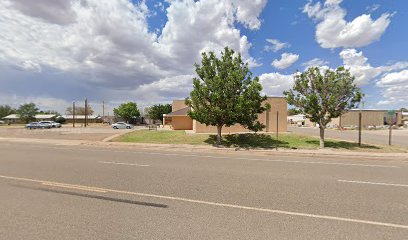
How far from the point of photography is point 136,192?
20.8 ft

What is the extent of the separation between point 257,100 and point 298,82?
3337 mm

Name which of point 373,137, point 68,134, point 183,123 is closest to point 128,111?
point 183,123

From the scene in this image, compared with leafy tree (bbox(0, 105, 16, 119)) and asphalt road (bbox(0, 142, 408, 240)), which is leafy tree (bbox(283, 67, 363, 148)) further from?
leafy tree (bbox(0, 105, 16, 119))

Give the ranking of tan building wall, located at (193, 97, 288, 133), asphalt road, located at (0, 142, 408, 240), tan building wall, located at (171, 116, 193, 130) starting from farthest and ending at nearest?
tan building wall, located at (171, 116, 193, 130) → tan building wall, located at (193, 97, 288, 133) → asphalt road, located at (0, 142, 408, 240)

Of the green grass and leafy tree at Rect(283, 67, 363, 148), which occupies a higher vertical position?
leafy tree at Rect(283, 67, 363, 148)

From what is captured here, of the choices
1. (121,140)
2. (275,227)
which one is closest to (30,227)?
(275,227)

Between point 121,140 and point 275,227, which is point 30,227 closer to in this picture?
point 275,227

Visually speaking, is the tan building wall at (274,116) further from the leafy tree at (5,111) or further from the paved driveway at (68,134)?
the leafy tree at (5,111)

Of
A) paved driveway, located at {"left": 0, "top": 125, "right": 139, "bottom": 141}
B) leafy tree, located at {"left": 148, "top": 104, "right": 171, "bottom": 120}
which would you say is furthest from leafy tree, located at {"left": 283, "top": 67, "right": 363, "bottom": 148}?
leafy tree, located at {"left": 148, "top": 104, "right": 171, "bottom": 120}

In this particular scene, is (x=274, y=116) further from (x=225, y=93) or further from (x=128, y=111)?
(x=128, y=111)

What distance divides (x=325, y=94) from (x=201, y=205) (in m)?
16.1

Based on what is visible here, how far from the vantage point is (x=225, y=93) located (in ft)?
62.3

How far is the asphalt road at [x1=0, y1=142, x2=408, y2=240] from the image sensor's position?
13.5 ft

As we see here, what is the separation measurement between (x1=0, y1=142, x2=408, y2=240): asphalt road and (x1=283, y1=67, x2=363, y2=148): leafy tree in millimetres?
10114
